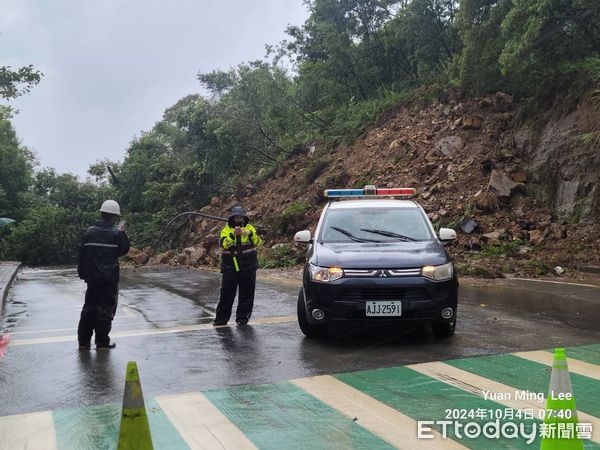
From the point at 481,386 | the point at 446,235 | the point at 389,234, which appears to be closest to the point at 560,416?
the point at 481,386

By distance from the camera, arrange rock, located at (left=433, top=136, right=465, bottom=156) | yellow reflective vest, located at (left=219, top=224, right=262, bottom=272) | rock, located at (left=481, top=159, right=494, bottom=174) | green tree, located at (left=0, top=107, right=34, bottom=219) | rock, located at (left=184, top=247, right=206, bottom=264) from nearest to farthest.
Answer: yellow reflective vest, located at (left=219, top=224, right=262, bottom=272) → rock, located at (left=481, top=159, right=494, bottom=174) → rock, located at (left=433, top=136, right=465, bottom=156) → rock, located at (left=184, top=247, right=206, bottom=264) → green tree, located at (left=0, top=107, right=34, bottom=219)

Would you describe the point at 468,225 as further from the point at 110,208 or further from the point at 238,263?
the point at 110,208

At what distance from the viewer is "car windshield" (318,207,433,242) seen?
720cm

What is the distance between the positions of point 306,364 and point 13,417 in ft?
8.75

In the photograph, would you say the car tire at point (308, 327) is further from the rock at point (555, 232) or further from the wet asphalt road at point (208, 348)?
the rock at point (555, 232)

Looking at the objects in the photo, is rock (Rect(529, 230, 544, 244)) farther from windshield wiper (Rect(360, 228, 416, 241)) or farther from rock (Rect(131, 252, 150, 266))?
rock (Rect(131, 252, 150, 266))

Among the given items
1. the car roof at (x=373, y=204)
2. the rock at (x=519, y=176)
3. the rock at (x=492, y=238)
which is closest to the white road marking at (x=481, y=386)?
the car roof at (x=373, y=204)

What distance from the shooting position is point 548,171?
16.6 meters

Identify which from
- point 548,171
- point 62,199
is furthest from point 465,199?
point 62,199

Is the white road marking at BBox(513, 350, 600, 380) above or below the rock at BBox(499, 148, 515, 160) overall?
below

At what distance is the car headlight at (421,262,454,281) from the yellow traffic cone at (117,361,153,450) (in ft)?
12.5

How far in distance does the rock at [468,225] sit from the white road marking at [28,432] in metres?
13.2

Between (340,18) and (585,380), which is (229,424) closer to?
(585,380)

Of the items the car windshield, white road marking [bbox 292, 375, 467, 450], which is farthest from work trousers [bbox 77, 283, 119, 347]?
white road marking [bbox 292, 375, 467, 450]
